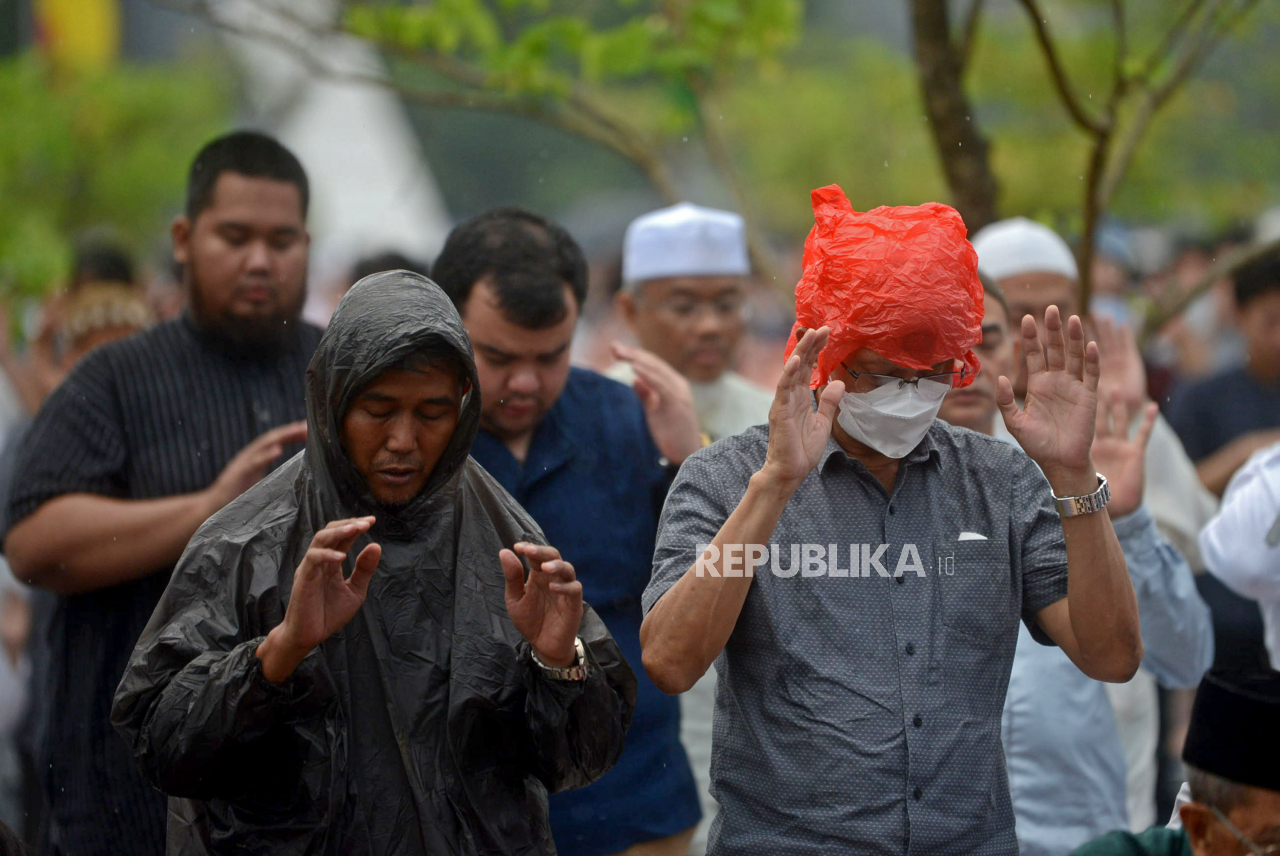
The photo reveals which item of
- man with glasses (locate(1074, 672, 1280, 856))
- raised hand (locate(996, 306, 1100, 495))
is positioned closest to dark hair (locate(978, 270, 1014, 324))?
raised hand (locate(996, 306, 1100, 495))

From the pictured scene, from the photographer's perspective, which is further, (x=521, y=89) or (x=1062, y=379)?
(x=521, y=89)

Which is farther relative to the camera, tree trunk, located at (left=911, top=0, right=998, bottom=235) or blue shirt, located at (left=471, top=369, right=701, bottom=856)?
tree trunk, located at (left=911, top=0, right=998, bottom=235)

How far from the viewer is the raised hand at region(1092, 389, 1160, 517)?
374cm

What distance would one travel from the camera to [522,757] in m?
2.87

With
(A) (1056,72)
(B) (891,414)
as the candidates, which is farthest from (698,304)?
(B) (891,414)

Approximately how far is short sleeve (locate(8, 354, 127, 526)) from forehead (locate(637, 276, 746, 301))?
1.86 m

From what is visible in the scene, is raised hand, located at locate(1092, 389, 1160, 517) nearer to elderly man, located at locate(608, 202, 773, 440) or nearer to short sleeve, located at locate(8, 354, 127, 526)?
elderly man, located at locate(608, 202, 773, 440)

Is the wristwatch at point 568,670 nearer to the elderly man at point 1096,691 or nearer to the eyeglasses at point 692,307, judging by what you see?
the elderly man at point 1096,691

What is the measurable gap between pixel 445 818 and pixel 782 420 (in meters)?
0.97

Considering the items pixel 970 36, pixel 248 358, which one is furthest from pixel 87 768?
pixel 970 36

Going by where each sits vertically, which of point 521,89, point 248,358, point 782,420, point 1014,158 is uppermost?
point 1014,158

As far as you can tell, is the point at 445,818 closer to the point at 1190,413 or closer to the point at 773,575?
the point at 773,575


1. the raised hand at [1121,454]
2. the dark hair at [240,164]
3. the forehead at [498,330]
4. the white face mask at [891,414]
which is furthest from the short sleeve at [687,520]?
the dark hair at [240,164]

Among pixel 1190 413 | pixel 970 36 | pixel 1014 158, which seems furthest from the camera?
pixel 1014 158
